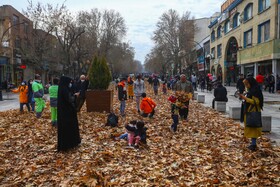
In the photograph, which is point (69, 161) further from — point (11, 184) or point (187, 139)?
point (187, 139)

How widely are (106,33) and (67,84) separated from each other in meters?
46.2

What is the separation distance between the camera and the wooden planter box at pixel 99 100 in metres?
13.4

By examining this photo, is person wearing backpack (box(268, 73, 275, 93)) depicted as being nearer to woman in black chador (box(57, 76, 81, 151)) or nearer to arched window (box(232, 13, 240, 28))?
arched window (box(232, 13, 240, 28))

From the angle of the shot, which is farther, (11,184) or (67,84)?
(67,84)

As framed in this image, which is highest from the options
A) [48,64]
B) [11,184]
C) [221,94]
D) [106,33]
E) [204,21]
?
[204,21]

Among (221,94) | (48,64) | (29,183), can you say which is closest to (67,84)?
(29,183)

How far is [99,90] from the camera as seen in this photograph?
13.6 m

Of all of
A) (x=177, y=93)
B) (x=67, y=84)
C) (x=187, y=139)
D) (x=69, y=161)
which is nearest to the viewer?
(x=69, y=161)

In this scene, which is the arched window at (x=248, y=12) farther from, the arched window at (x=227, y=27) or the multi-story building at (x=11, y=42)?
the multi-story building at (x=11, y=42)

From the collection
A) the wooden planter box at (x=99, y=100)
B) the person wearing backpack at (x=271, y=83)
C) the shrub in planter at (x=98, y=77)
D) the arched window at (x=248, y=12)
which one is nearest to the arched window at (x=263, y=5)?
the arched window at (x=248, y=12)

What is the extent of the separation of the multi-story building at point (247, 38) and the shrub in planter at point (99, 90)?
59.6ft

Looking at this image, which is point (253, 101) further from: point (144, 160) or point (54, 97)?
point (54, 97)

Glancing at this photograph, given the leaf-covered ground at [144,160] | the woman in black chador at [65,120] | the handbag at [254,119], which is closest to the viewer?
the leaf-covered ground at [144,160]

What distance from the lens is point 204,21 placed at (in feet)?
263
